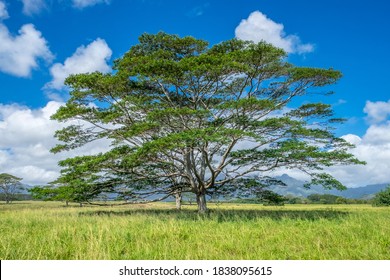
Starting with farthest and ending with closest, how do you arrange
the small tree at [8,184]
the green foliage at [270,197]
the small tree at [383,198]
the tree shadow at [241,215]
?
the small tree at [8,184] < the small tree at [383,198] < the green foliage at [270,197] < the tree shadow at [241,215]

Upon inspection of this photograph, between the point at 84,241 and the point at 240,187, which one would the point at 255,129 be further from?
the point at 84,241

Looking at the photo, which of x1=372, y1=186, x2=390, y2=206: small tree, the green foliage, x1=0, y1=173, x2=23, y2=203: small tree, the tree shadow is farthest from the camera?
x1=0, y1=173, x2=23, y2=203: small tree

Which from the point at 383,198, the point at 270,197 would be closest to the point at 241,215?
the point at 270,197

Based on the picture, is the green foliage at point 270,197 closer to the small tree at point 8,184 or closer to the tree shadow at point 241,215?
the tree shadow at point 241,215

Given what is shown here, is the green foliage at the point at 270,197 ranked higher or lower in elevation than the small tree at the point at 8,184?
lower

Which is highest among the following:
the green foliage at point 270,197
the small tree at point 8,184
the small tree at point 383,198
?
the small tree at point 8,184

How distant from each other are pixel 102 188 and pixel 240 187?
7.56m

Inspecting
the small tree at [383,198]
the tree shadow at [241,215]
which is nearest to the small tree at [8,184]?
the tree shadow at [241,215]

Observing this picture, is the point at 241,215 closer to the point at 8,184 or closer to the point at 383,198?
the point at 383,198

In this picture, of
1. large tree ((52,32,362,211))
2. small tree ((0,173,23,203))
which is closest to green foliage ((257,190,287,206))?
large tree ((52,32,362,211))

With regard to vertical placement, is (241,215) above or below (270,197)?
below

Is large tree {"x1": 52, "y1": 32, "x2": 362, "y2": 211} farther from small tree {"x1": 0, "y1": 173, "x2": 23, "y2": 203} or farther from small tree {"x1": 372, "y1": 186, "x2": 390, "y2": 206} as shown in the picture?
small tree {"x1": 0, "y1": 173, "x2": 23, "y2": 203}

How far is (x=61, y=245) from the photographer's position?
714cm

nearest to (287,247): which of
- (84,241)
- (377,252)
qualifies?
(377,252)
